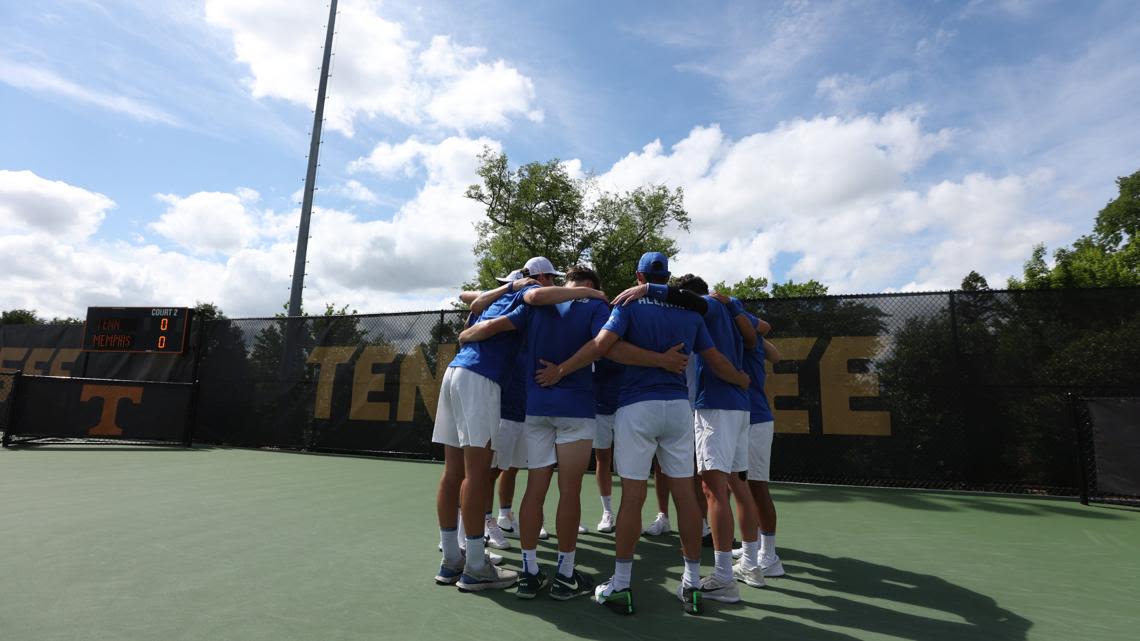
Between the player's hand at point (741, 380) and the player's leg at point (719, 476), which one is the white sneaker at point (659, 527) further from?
the player's hand at point (741, 380)

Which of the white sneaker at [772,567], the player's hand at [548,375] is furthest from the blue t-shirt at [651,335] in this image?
the white sneaker at [772,567]

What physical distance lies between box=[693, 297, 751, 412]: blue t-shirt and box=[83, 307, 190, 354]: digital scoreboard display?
439 inches

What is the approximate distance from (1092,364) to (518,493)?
6838mm

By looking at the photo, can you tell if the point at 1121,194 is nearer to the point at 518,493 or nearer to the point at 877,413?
the point at 877,413

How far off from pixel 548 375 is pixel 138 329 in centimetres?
1170

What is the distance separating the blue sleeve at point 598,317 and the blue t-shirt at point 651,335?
0.11 meters

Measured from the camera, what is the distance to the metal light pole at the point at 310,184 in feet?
49.7

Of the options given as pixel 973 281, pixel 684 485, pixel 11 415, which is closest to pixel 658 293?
pixel 684 485

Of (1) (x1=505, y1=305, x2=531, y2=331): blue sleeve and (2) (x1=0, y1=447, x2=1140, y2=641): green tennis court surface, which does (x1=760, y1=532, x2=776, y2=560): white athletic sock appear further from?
(1) (x1=505, y1=305, x2=531, y2=331): blue sleeve

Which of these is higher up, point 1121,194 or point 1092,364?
point 1121,194

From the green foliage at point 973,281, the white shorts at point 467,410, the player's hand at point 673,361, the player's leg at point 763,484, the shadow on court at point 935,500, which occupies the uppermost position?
the green foliage at point 973,281

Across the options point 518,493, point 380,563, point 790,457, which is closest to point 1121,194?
point 790,457

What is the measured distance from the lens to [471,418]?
123 inches

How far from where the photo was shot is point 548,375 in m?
3.01
